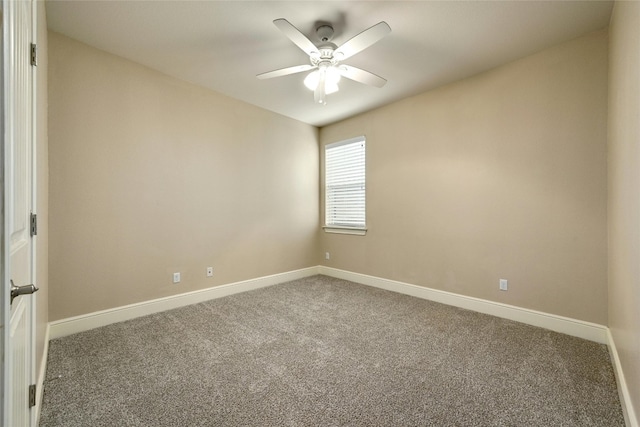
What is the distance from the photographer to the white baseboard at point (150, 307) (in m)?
2.38

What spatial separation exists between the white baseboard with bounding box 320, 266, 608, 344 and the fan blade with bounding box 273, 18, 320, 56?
2.85m

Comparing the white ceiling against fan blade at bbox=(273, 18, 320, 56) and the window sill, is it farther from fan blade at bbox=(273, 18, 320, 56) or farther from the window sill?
the window sill

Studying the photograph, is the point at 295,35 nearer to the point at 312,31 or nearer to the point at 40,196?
the point at 312,31

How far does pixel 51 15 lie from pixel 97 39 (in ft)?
1.03

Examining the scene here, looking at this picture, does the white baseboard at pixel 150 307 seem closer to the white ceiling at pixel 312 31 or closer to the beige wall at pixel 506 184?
the beige wall at pixel 506 184

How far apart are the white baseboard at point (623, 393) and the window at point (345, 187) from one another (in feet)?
8.75

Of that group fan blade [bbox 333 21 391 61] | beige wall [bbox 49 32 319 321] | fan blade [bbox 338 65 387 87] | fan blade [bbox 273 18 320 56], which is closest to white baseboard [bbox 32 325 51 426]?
beige wall [bbox 49 32 319 321]

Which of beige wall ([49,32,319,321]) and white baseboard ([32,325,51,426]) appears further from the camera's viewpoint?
beige wall ([49,32,319,321])

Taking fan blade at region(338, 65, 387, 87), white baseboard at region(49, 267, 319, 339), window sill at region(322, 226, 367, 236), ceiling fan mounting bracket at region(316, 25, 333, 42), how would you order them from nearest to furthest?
ceiling fan mounting bracket at region(316, 25, 333, 42) → fan blade at region(338, 65, 387, 87) → white baseboard at region(49, 267, 319, 339) → window sill at region(322, 226, 367, 236)

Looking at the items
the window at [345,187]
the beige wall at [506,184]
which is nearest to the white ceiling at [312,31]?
the beige wall at [506,184]

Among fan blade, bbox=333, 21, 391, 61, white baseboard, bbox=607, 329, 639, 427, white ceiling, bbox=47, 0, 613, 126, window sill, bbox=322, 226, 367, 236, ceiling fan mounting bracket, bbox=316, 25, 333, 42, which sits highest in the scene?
white ceiling, bbox=47, 0, 613, 126

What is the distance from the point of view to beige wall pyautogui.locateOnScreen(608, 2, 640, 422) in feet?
4.28

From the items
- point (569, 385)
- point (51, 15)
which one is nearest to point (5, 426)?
point (569, 385)

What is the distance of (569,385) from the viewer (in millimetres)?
1699
